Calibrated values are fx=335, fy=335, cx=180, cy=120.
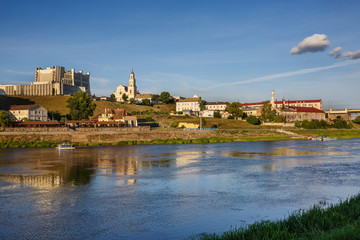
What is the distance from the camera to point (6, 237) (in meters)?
16.0

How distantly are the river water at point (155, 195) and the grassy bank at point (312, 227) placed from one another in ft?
10.6

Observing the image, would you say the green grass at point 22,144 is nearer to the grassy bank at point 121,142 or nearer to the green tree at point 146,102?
the grassy bank at point 121,142

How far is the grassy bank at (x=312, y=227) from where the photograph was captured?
11945 mm

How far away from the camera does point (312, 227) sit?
536 inches

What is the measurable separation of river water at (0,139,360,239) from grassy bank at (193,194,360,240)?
3.24 metres

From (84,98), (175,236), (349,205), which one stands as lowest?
(175,236)

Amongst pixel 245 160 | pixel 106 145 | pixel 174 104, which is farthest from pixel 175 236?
pixel 174 104

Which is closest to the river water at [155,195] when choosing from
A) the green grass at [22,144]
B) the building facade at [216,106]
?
the green grass at [22,144]

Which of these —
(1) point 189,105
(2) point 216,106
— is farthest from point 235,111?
(2) point 216,106

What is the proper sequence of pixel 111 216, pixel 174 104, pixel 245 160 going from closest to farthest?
pixel 111 216, pixel 245 160, pixel 174 104

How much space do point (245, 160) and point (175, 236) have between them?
3011 centimetres

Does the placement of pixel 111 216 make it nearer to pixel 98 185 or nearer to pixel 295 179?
pixel 98 185

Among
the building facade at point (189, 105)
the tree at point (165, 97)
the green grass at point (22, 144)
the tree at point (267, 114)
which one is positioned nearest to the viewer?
the green grass at point (22, 144)

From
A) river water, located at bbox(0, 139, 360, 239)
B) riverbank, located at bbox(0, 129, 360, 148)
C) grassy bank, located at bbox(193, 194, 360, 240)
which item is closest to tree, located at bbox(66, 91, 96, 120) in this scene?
riverbank, located at bbox(0, 129, 360, 148)
